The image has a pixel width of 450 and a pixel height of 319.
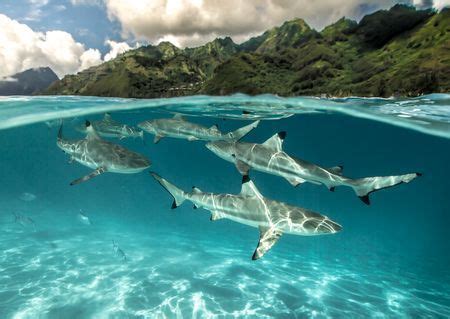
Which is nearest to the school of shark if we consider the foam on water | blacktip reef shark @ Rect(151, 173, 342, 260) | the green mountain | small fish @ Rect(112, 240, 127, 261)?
blacktip reef shark @ Rect(151, 173, 342, 260)

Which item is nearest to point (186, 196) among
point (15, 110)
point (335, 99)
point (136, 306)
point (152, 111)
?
point (136, 306)

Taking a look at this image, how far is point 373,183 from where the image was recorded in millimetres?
7109

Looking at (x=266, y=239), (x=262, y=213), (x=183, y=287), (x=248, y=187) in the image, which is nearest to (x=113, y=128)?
(x=183, y=287)

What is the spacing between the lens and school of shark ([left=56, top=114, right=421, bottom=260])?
254 inches

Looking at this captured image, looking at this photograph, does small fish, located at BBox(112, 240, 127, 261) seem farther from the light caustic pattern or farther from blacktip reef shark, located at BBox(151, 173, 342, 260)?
blacktip reef shark, located at BBox(151, 173, 342, 260)

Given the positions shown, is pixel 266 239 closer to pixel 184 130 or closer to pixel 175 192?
pixel 175 192

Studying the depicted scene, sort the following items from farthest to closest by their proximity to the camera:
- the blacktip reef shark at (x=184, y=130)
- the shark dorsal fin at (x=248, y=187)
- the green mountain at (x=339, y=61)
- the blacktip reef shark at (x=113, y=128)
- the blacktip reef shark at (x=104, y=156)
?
the green mountain at (x=339, y=61), the blacktip reef shark at (x=113, y=128), the blacktip reef shark at (x=184, y=130), the blacktip reef shark at (x=104, y=156), the shark dorsal fin at (x=248, y=187)

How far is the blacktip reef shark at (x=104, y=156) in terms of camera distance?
9.37 m

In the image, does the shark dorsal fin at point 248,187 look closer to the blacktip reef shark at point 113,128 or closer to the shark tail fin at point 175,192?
the shark tail fin at point 175,192

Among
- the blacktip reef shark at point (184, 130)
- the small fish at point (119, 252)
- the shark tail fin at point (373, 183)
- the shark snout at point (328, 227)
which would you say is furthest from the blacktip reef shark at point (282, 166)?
the small fish at point (119, 252)

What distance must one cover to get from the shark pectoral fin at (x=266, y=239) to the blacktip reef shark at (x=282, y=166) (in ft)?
4.52

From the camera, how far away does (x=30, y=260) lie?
13.4 metres

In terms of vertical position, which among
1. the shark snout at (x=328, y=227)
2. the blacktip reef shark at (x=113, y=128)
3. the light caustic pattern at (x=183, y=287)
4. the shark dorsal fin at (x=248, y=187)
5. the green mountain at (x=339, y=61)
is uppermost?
the green mountain at (x=339, y=61)

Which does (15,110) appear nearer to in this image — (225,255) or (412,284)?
(225,255)
